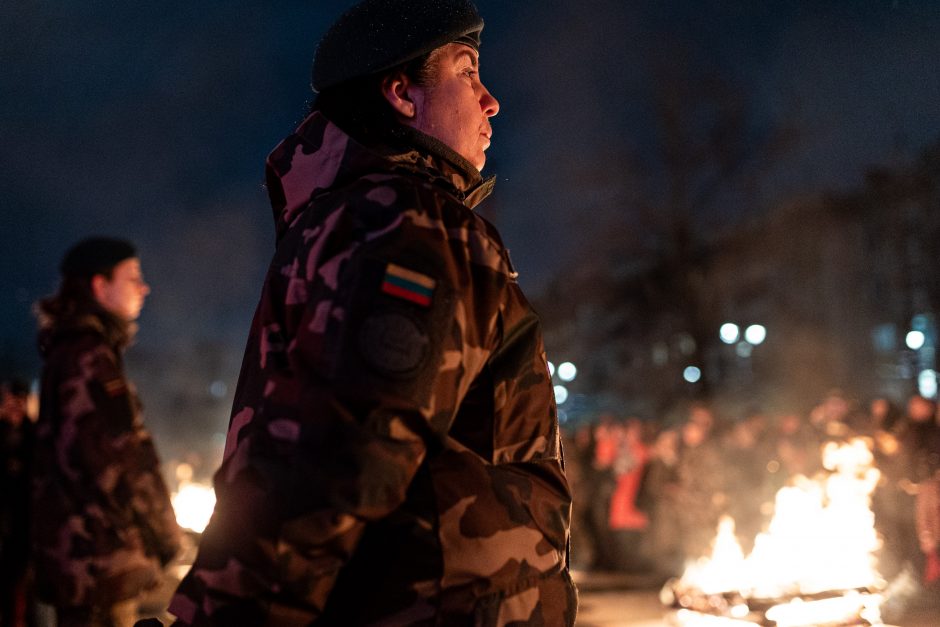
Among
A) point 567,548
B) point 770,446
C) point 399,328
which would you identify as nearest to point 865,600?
point 567,548

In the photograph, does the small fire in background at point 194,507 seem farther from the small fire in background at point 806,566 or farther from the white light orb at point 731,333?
the white light orb at point 731,333

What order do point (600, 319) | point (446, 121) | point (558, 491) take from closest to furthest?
point (558, 491) < point (446, 121) < point (600, 319)

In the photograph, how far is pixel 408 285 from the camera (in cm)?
168

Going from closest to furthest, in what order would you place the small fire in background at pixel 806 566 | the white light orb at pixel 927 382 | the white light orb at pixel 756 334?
the small fire in background at pixel 806 566
the white light orb at pixel 927 382
the white light orb at pixel 756 334

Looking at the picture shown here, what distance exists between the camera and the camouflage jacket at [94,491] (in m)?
4.18

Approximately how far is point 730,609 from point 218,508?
18.6ft

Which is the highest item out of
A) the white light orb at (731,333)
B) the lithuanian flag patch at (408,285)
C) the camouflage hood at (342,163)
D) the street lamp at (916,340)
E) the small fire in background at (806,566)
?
the white light orb at (731,333)

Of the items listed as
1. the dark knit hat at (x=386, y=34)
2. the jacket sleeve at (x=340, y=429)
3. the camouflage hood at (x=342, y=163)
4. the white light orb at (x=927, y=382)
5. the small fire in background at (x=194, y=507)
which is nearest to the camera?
the jacket sleeve at (x=340, y=429)

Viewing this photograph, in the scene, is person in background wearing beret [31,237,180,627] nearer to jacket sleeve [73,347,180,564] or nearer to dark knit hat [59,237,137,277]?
jacket sleeve [73,347,180,564]

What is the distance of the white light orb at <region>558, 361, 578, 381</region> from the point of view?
5391 cm

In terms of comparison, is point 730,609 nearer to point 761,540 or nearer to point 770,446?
point 761,540

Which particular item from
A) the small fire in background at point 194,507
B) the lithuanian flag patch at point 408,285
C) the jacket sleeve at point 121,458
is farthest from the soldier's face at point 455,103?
the small fire in background at point 194,507

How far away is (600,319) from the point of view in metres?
34.3

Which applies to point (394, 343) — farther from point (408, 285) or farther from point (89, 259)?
point (89, 259)
